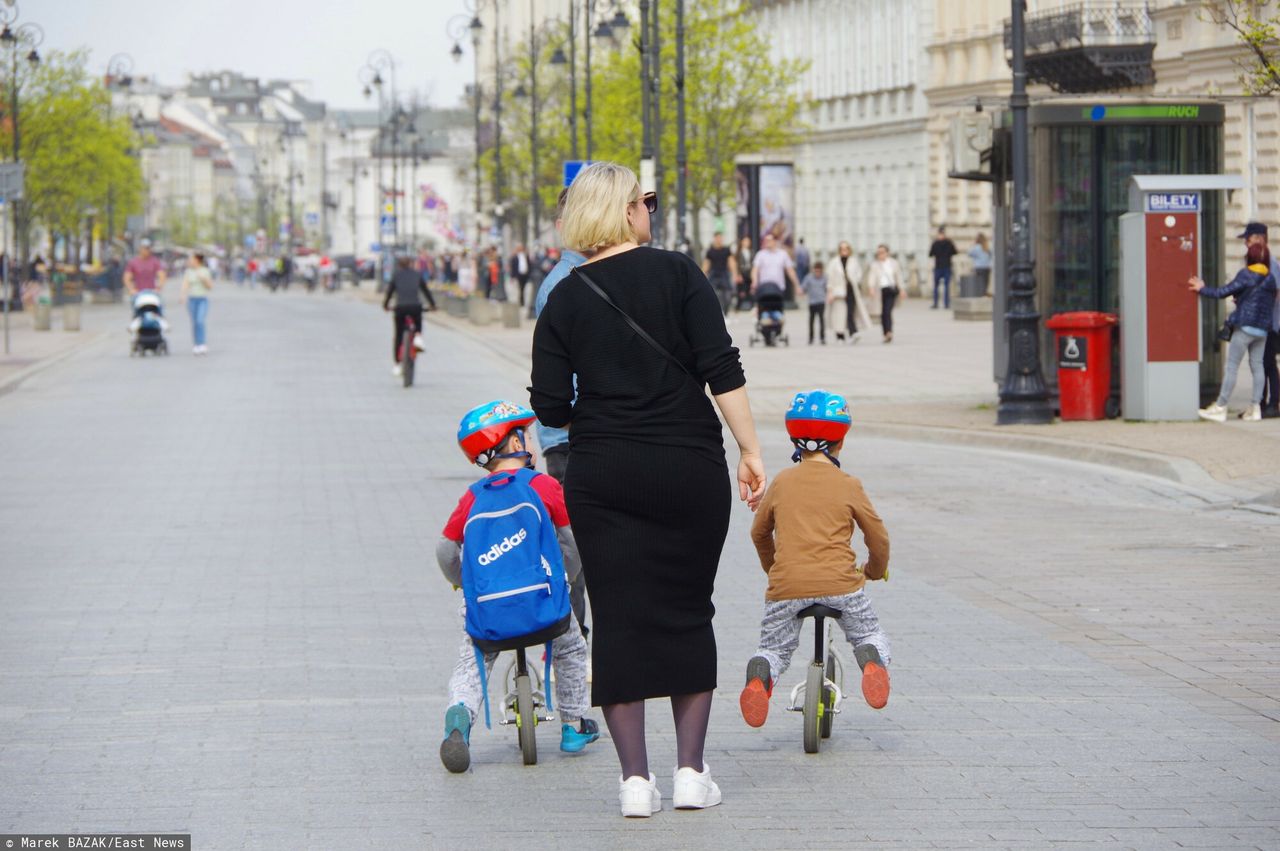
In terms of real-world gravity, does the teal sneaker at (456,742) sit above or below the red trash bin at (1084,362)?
below

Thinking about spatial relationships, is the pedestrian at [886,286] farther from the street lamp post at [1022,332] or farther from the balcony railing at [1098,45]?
the street lamp post at [1022,332]

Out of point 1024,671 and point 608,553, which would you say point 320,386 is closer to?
point 1024,671

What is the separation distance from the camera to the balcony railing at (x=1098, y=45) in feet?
146

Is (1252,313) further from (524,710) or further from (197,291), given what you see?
(197,291)

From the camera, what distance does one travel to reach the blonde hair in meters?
6.26

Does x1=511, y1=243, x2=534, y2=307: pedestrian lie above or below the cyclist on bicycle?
above

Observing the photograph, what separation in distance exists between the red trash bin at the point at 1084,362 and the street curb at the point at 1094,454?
1.10 meters

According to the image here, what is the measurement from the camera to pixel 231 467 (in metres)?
18.0

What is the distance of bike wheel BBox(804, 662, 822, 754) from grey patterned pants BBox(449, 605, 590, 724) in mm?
717

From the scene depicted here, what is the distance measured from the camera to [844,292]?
36969mm

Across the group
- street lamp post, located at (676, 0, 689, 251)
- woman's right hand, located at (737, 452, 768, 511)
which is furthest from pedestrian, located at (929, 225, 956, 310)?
woman's right hand, located at (737, 452, 768, 511)

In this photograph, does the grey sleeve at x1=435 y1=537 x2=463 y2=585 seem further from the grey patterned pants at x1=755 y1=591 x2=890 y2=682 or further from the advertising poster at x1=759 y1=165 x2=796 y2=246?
the advertising poster at x1=759 y1=165 x2=796 y2=246

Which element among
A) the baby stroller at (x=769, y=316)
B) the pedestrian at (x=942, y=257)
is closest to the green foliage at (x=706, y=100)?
the pedestrian at (x=942, y=257)

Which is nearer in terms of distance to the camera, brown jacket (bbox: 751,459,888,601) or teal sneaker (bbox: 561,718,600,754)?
brown jacket (bbox: 751,459,888,601)
